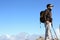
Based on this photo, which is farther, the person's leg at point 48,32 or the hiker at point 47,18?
the hiker at point 47,18

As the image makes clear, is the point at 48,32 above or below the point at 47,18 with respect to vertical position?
below

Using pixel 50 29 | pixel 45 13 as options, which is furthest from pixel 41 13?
pixel 50 29

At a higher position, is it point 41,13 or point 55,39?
point 41,13

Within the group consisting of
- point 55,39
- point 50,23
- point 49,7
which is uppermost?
point 49,7

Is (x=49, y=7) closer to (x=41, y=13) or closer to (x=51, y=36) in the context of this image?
(x=41, y=13)

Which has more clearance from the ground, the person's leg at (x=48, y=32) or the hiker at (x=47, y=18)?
the hiker at (x=47, y=18)

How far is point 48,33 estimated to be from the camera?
13.4 meters

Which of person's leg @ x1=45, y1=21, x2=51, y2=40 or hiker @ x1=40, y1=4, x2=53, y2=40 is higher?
hiker @ x1=40, y1=4, x2=53, y2=40

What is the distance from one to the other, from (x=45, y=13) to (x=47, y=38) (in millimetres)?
1494

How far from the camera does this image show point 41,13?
14141mm

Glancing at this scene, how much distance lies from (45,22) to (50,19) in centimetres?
33

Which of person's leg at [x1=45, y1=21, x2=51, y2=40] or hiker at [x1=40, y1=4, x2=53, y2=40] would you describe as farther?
hiker at [x1=40, y1=4, x2=53, y2=40]

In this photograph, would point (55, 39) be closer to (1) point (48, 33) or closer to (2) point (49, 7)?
(1) point (48, 33)

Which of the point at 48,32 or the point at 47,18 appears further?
the point at 47,18
